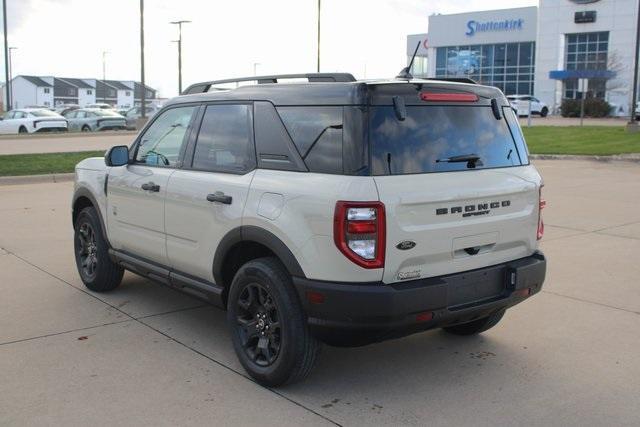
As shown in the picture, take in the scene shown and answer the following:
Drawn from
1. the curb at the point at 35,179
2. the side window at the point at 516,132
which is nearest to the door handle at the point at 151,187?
the side window at the point at 516,132

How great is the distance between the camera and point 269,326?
4.20m

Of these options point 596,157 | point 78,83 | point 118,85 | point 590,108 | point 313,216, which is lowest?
point 596,157

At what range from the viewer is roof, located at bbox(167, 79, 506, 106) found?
3.88m

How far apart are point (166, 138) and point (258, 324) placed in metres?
1.85

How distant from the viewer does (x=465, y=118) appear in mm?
4293

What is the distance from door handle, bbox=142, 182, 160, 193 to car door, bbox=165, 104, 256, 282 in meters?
0.17

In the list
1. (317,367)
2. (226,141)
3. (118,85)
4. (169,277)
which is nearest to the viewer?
(317,367)

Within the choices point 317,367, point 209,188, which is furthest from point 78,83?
point 317,367

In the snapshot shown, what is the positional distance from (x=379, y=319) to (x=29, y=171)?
1335cm

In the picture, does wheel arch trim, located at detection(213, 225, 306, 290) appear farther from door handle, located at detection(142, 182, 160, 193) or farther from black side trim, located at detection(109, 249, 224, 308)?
door handle, located at detection(142, 182, 160, 193)

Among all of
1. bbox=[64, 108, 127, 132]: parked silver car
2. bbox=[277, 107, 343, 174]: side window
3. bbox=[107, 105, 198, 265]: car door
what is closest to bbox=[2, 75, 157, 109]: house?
bbox=[64, 108, 127, 132]: parked silver car

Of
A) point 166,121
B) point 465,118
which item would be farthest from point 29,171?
point 465,118

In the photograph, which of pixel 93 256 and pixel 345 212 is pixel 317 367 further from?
pixel 93 256

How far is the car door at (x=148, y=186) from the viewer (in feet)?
16.8
